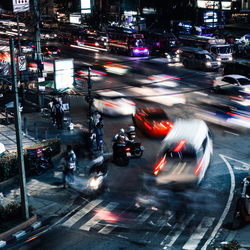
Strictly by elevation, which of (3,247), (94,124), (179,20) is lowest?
(3,247)

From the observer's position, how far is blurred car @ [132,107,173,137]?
23297 mm

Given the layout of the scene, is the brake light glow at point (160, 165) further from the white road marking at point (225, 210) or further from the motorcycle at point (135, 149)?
the white road marking at point (225, 210)

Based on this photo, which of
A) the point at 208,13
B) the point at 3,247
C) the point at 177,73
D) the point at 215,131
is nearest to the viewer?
the point at 3,247

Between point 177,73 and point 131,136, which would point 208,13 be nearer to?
point 177,73

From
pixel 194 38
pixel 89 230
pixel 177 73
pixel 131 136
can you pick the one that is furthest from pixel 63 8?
pixel 89 230

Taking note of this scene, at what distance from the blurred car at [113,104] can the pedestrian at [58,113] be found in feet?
14.1

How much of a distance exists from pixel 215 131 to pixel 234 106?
5.97 metres

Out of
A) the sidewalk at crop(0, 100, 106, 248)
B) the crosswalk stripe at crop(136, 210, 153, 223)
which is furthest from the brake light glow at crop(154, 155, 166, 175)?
the crosswalk stripe at crop(136, 210, 153, 223)

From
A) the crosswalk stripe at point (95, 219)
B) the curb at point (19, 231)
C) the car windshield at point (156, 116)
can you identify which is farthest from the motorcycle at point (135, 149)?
the curb at point (19, 231)

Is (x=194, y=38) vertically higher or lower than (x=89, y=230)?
higher

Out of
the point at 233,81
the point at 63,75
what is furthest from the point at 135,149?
the point at 233,81

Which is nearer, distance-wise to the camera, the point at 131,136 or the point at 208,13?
the point at 131,136

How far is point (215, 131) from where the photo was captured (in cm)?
2462

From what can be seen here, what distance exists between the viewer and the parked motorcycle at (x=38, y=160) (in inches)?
733
